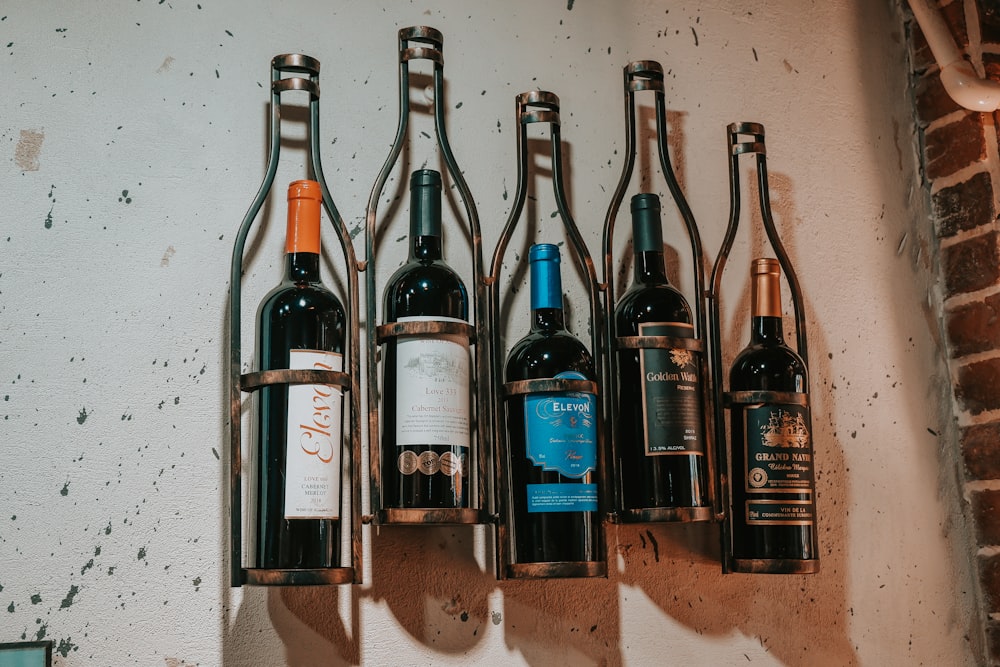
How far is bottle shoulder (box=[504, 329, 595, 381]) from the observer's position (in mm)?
1073

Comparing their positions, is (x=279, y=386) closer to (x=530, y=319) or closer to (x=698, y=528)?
(x=530, y=319)

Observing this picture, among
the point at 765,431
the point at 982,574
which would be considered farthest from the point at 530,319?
the point at 982,574

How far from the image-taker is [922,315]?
56.9 inches

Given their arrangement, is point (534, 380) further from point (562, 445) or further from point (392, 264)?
point (392, 264)

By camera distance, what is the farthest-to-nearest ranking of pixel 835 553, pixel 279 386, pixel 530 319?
1. pixel 835 553
2. pixel 530 319
3. pixel 279 386

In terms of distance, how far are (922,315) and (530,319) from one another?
62 centimetres

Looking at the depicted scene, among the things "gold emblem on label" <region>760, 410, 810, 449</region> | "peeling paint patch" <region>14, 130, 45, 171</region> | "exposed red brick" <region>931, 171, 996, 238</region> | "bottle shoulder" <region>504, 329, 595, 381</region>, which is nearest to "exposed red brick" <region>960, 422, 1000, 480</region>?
"exposed red brick" <region>931, 171, 996, 238</region>

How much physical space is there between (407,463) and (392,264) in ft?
0.90

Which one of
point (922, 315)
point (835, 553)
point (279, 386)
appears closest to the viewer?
point (279, 386)

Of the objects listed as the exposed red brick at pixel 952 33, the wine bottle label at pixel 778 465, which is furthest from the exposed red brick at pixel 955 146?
the wine bottle label at pixel 778 465

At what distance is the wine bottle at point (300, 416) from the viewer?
0.92 meters

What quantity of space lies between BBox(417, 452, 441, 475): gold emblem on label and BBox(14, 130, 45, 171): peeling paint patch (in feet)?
1.65

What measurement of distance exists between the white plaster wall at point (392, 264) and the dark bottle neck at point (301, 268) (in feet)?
0.35

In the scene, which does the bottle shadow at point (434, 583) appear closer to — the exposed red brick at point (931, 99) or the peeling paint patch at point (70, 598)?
the peeling paint patch at point (70, 598)
